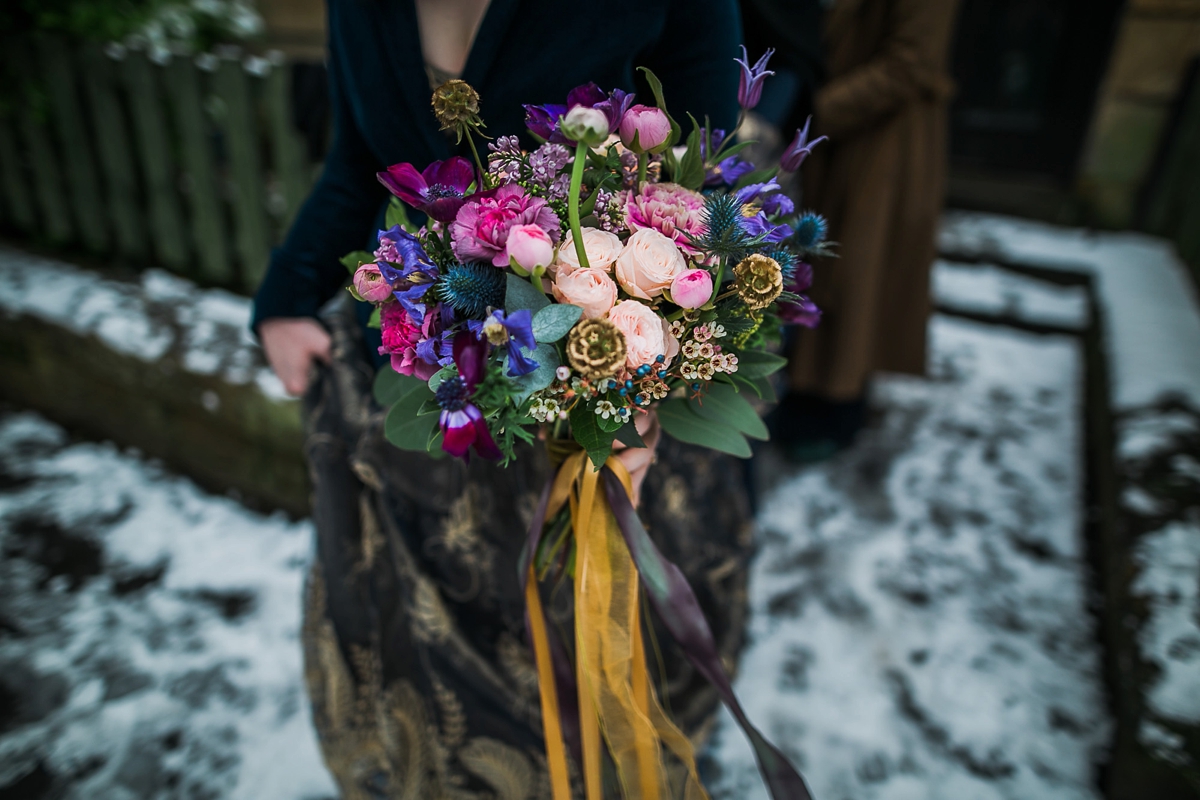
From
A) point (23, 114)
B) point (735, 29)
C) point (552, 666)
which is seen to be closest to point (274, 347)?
point (552, 666)

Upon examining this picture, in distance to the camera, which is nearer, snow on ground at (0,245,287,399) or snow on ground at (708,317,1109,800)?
snow on ground at (708,317,1109,800)

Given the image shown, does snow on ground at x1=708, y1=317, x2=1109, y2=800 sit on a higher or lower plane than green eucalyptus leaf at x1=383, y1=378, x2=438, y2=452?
lower

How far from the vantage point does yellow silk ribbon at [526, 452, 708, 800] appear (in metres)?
0.88

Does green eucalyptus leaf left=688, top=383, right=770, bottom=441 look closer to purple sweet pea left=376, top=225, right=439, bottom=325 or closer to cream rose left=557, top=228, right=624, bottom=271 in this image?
cream rose left=557, top=228, right=624, bottom=271

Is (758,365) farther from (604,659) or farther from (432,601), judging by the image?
(432,601)

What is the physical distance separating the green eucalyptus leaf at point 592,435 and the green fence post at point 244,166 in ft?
7.96

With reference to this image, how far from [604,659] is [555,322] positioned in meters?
0.55

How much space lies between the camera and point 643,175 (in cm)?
73

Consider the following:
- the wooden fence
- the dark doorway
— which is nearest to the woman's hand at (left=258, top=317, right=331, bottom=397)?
the wooden fence

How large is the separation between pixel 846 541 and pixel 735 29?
168cm

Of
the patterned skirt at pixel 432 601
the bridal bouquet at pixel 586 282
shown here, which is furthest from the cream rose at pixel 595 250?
the patterned skirt at pixel 432 601

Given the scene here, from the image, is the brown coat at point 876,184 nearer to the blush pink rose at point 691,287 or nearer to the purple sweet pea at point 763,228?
the purple sweet pea at point 763,228

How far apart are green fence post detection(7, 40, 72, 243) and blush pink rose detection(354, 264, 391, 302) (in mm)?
3257

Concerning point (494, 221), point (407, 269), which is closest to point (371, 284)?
point (407, 269)
